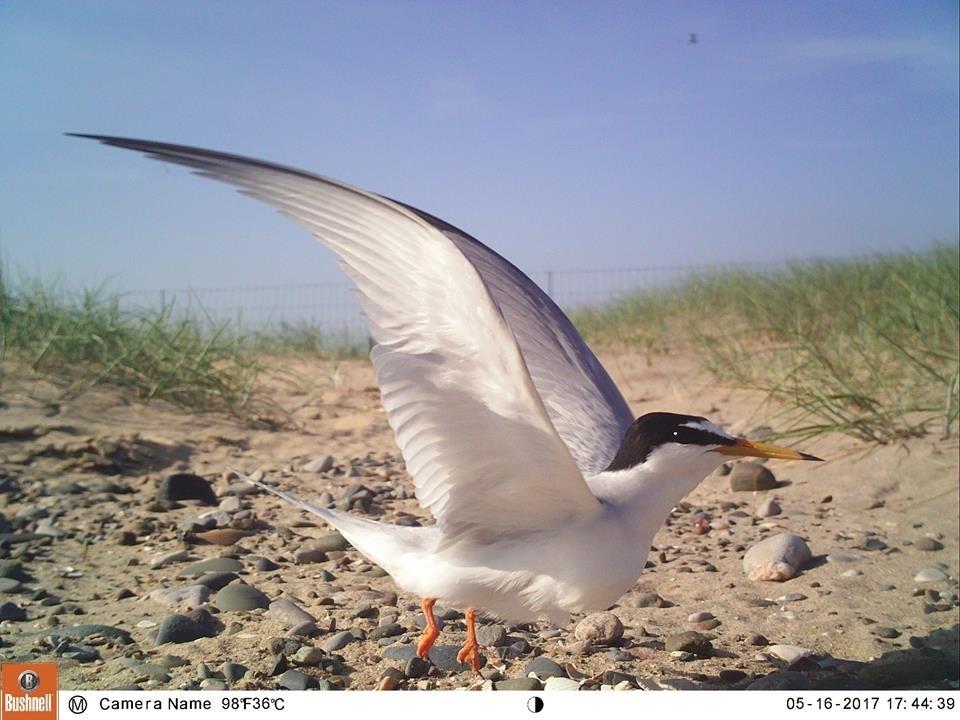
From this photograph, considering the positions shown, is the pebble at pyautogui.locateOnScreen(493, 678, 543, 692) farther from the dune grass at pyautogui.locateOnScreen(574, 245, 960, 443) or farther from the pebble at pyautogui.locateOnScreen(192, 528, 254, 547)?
the dune grass at pyautogui.locateOnScreen(574, 245, 960, 443)

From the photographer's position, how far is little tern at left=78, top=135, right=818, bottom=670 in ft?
4.85

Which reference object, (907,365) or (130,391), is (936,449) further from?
(130,391)

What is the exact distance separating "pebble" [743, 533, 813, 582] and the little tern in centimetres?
105

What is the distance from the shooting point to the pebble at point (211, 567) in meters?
2.62

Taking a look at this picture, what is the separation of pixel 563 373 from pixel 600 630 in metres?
0.74

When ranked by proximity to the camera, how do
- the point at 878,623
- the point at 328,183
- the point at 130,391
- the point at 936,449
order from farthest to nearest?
1. the point at 130,391
2. the point at 936,449
3. the point at 878,623
4. the point at 328,183

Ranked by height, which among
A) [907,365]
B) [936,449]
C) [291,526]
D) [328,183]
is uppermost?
[328,183]

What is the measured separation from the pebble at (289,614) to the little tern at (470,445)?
46 cm

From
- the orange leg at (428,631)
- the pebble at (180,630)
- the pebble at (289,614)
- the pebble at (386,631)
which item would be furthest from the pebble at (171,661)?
the orange leg at (428,631)

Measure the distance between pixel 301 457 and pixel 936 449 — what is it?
125 inches

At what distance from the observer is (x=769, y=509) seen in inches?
134
